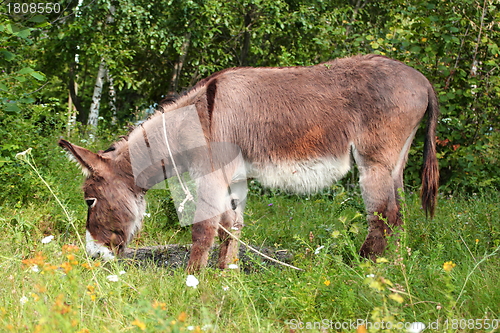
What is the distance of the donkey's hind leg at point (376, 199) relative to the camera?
10.6 ft

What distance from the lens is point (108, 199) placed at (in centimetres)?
336

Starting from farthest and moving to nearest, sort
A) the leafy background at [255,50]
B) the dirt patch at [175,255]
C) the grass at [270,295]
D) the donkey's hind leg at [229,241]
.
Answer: the leafy background at [255,50] → the dirt patch at [175,255] → the donkey's hind leg at [229,241] → the grass at [270,295]

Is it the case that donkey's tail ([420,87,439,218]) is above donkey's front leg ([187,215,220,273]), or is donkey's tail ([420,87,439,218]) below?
above

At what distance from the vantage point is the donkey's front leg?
3217 mm

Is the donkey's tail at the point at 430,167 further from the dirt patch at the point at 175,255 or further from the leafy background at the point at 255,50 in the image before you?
the leafy background at the point at 255,50

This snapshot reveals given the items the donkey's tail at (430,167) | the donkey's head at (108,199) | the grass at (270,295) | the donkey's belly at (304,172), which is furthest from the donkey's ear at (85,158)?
the donkey's tail at (430,167)

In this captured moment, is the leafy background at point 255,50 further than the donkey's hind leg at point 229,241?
Yes

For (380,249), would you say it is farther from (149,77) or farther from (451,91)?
(149,77)

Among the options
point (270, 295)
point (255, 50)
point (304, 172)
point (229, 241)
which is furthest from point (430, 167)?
point (255, 50)

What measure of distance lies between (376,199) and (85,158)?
2.05 metres

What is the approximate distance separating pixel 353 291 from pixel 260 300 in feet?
1.62

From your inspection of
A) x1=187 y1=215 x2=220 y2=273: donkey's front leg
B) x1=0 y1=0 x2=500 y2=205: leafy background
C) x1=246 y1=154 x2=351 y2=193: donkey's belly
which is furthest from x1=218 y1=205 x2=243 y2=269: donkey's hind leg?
x1=0 y1=0 x2=500 y2=205: leafy background

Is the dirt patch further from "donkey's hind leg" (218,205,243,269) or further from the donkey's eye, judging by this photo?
the donkey's eye

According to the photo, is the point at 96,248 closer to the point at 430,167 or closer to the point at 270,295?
the point at 270,295
